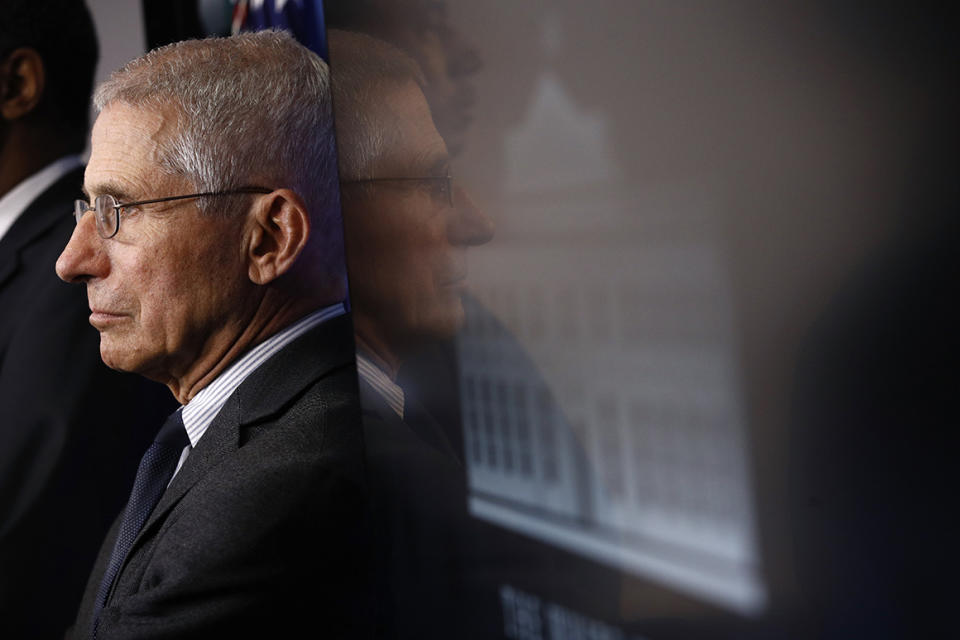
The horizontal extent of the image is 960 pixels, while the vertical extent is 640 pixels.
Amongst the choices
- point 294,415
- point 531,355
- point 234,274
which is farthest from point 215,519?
point 531,355

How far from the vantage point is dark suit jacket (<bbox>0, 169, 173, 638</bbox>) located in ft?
5.06

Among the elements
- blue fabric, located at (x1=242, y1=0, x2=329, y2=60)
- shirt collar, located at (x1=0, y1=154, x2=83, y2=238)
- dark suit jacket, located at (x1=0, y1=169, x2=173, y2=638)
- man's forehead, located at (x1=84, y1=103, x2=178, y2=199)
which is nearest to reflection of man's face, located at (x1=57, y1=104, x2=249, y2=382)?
man's forehead, located at (x1=84, y1=103, x2=178, y2=199)

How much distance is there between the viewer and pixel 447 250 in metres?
0.66

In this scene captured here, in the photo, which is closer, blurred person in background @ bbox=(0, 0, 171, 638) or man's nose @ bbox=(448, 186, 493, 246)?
man's nose @ bbox=(448, 186, 493, 246)

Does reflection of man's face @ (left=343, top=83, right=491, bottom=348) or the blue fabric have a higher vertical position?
the blue fabric

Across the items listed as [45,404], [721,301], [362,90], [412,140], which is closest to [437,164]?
[412,140]

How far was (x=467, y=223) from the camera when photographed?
63cm

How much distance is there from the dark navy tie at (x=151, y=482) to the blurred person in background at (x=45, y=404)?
463 mm

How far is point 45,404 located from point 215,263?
0.62 meters

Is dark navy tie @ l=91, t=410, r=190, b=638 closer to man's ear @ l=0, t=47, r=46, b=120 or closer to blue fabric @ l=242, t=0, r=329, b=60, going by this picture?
blue fabric @ l=242, t=0, r=329, b=60

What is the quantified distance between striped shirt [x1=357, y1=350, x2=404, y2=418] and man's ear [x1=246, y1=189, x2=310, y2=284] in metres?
0.37

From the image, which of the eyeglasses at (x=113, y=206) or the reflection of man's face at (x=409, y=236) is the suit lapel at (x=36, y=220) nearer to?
the eyeglasses at (x=113, y=206)

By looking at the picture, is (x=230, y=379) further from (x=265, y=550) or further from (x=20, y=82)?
(x=20, y=82)

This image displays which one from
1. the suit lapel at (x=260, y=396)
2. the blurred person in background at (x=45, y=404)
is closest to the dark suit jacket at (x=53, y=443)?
the blurred person in background at (x=45, y=404)
